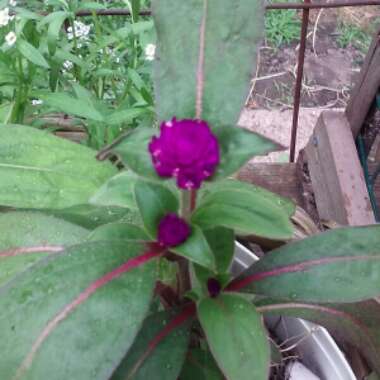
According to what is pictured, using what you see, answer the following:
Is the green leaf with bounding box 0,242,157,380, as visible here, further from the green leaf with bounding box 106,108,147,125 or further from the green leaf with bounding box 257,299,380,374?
the green leaf with bounding box 106,108,147,125

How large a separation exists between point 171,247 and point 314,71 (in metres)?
1.52

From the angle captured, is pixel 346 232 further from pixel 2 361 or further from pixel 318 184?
pixel 318 184

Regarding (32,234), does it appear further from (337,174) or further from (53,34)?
(337,174)

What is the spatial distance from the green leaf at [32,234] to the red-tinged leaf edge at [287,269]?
147mm

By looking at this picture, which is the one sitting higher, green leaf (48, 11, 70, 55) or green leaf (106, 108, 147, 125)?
green leaf (48, 11, 70, 55)

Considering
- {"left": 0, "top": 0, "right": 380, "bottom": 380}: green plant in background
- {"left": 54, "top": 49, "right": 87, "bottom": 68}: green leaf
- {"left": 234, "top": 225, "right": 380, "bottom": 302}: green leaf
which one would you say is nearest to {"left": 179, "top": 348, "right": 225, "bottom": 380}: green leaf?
{"left": 0, "top": 0, "right": 380, "bottom": 380}: green plant in background

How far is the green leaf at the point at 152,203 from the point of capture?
478 millimetres

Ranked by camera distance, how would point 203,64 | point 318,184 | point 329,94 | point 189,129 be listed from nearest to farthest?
1. point 189,129
2. point 203,64
3. point 318,184
4. point 329,94

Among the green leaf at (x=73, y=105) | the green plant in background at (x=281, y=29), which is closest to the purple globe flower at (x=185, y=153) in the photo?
the green leaf at (x=73, y=105)

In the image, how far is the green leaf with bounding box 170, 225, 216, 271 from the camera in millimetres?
442

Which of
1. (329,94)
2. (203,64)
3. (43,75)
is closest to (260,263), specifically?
(203,64)

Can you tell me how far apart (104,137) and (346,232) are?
413 mm

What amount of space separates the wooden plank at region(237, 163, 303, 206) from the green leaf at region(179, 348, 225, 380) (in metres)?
0.49

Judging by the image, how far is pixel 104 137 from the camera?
0.84 metres
